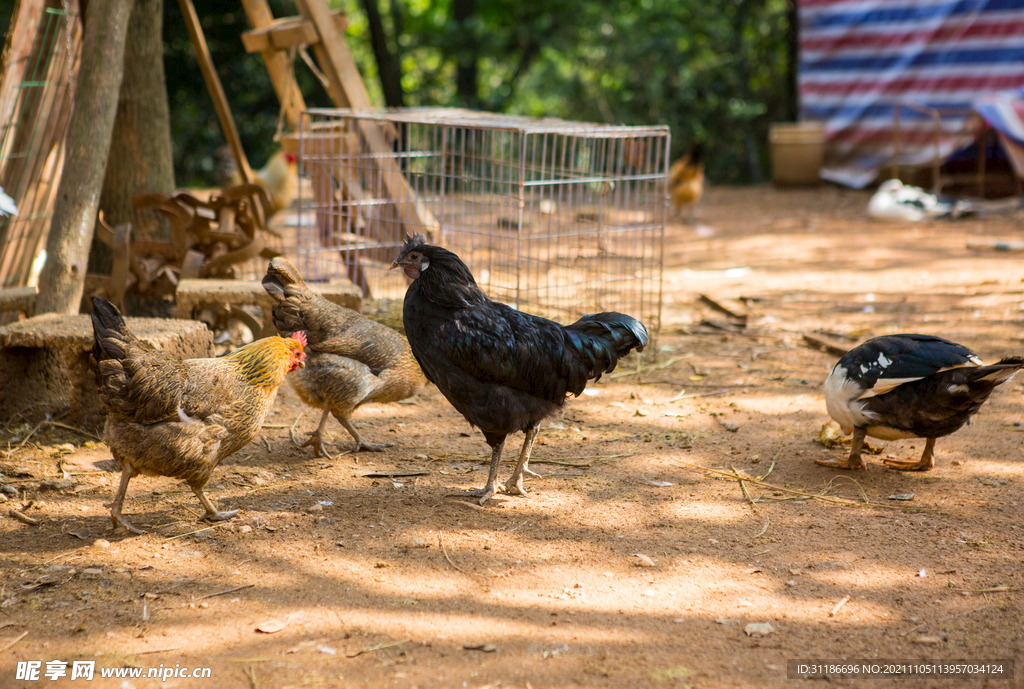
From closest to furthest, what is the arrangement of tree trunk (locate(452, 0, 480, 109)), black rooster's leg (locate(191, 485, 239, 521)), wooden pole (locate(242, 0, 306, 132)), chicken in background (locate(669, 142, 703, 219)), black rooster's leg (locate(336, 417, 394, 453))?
black rooster's leg (locate(191, 485, 239, 521)), black rooster's leg (locate(336, 417, 394, 453)), wooden pole (locate(242, 0, 306, 132)), chicken in background (locate(669, 142, 703, 219)), tree trunk (locate(452, 0, 480, 109))

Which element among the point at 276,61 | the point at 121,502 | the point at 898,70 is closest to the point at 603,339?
the point at 121,502

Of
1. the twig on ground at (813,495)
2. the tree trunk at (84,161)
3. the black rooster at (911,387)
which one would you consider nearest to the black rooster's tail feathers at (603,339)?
the twig on ground at (813,495)

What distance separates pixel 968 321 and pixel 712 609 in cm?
470

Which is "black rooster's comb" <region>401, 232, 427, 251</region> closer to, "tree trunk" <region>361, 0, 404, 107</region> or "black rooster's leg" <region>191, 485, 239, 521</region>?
"black rooster's leg" <region>191, 485, 239, 521</region>

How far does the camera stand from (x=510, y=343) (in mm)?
3650

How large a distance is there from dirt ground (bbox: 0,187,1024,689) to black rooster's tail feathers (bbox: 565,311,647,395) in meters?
0.60

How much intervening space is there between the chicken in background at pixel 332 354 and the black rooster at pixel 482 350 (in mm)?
620

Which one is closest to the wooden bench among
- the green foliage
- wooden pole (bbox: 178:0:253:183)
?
wooden pole (bbox: 178:0:253:183)

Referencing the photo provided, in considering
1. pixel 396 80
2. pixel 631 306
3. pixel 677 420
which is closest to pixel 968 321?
pixel 631 306

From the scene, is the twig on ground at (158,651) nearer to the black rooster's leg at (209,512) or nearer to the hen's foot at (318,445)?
the black rooster's leg at (209,512)

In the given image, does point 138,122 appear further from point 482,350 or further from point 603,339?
point 603,339

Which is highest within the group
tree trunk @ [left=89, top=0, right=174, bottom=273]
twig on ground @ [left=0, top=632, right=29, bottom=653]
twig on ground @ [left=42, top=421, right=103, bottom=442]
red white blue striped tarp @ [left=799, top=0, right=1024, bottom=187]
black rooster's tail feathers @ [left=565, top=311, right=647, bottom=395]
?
red white blue striped tarp @ [left=799, top=0, right=1024, bottom=187]

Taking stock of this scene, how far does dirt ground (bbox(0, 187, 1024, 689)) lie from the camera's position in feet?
8.48

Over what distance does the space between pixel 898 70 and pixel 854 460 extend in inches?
468
